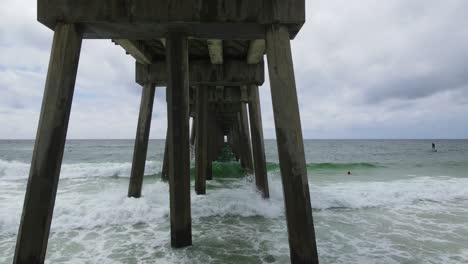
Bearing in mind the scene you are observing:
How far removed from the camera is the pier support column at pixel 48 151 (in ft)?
9.41

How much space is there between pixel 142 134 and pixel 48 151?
156 inches

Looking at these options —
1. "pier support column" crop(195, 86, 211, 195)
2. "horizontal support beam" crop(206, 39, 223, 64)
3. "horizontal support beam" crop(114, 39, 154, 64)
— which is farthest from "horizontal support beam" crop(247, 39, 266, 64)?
"horizontal support beam" crop(114, 39, 154, 64)

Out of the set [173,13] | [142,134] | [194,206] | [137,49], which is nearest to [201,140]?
[142,134]

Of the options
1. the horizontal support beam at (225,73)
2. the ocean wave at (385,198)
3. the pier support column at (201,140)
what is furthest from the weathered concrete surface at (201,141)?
the ocean wave at (385,198)

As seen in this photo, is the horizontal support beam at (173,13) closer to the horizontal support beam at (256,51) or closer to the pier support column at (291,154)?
the pier support column at (291,154)

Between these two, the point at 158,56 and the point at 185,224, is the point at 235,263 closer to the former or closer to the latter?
the point at 185,224

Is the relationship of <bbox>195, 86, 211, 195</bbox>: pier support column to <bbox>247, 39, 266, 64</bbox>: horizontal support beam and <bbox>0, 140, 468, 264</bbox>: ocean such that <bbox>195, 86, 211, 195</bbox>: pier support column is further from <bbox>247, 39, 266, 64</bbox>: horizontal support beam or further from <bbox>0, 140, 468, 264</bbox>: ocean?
<bbox>247, 39, 266, 64</bbox>: horizontal support beam

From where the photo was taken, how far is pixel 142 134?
694 centimetres

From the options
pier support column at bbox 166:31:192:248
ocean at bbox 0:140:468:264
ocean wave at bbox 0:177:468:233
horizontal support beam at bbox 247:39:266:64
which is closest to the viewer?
pier support column at bbox 166:31:192:248

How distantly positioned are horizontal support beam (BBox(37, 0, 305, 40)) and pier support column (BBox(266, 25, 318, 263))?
0.32 m

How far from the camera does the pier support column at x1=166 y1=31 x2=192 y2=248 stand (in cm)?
376

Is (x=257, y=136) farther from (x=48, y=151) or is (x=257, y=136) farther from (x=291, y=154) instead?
(x=48, y=151)

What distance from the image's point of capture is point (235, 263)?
381 centimetres

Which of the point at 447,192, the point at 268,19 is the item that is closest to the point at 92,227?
the point at 268,19
